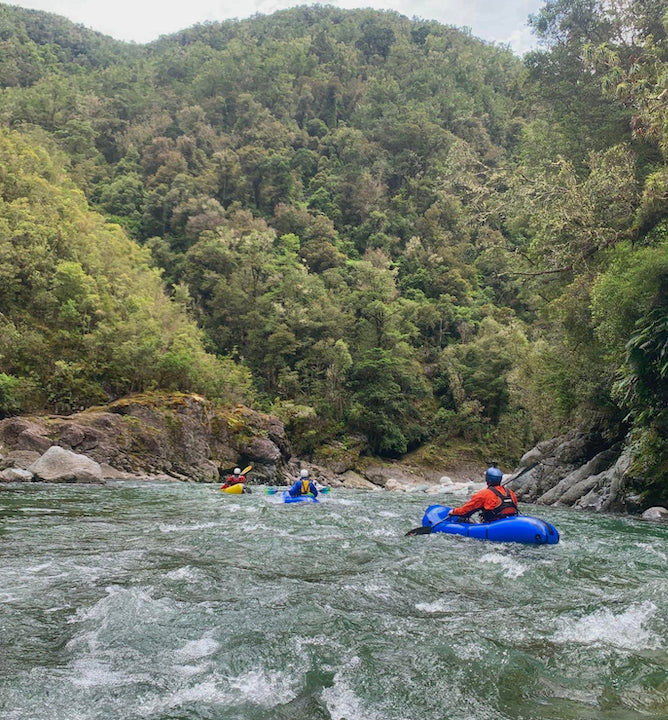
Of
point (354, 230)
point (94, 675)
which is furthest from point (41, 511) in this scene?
point (354, 230)

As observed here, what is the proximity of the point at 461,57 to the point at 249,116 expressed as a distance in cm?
3394

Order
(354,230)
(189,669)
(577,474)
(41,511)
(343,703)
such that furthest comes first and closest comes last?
(354,230) < (577,474) < (41,511) < (189,669) < (343,703)

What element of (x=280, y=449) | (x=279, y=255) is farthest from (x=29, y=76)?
(x=280, y=449)

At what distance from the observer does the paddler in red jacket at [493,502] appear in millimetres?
9320

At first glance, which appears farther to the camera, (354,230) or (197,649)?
(354,230)

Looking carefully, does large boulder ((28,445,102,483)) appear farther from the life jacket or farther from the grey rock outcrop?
the grey rock outcrop

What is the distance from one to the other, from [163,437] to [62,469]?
604 cm

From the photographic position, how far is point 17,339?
76.4 feet

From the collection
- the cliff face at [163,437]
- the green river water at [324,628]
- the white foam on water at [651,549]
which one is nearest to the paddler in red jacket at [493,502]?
the green river water at [324,628]

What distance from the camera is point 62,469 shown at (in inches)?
671

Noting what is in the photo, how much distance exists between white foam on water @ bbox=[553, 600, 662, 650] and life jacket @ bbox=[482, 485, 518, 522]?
4052 mm

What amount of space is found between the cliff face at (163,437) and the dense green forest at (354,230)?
2621 millimetres

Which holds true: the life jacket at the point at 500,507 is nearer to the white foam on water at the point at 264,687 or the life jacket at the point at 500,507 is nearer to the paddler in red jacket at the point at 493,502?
the paddler in red jacket at the point at 493,502

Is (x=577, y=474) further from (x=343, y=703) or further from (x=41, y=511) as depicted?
(x=343, y=703)
